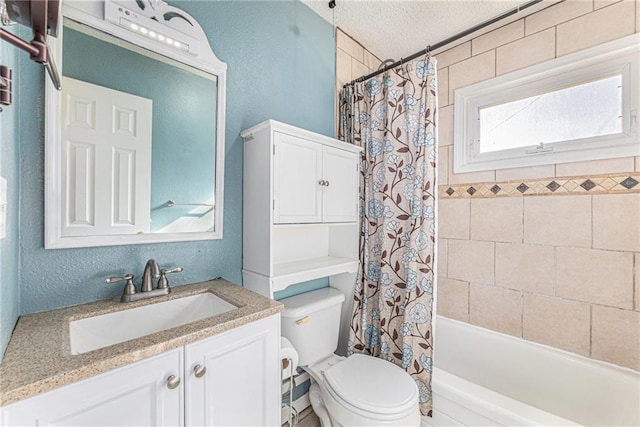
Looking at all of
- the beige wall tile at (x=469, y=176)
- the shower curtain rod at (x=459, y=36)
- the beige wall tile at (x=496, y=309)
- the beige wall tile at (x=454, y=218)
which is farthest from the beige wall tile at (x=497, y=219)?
the shower curtain rod at (x=459, y=36)

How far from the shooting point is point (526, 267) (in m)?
1.71

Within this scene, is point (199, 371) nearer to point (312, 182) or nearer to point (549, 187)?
point (312, 182)

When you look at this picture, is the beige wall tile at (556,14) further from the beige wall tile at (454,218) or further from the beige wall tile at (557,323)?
the beige wall tile at (557,323)

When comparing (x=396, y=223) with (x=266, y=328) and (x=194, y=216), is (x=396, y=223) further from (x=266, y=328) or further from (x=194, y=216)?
(x=194, y=216)

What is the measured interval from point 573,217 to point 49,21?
7.62 feet

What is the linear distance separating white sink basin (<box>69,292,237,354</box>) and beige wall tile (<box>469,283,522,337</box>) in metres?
1.73

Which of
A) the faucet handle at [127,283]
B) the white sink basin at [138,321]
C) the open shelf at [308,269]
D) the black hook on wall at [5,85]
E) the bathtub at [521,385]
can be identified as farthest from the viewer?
the open shelf at [308,269]

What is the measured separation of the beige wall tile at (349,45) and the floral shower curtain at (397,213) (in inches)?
13.8

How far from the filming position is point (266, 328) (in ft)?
3.16

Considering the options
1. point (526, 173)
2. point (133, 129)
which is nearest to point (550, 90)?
point (526, 173)

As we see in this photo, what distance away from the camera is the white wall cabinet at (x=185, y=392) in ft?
1.92

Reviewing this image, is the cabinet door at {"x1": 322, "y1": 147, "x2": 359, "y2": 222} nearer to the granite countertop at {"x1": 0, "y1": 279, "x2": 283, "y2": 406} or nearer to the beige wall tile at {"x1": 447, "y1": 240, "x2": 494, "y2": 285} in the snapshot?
the granite countertop at {"x1": 0, "y1": 279, "x2": 283, "y2": 406}

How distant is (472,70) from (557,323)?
181 centimetres

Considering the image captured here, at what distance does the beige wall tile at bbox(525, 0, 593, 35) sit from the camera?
1526mm
